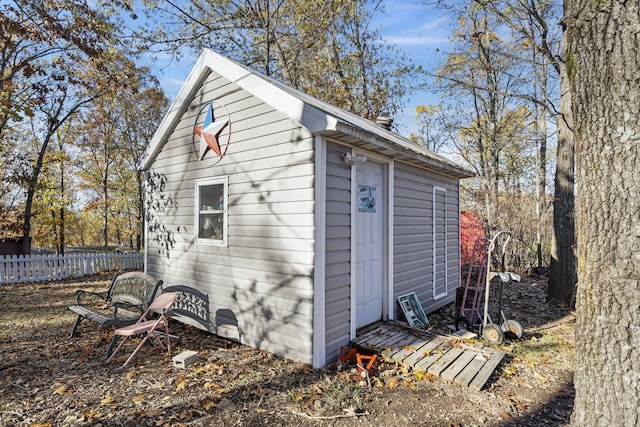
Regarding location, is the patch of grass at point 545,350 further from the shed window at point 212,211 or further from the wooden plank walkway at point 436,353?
the shed window at point 212,211

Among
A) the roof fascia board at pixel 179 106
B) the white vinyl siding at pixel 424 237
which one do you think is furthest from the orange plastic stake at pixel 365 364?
the roof fascia board at pixel 179 106

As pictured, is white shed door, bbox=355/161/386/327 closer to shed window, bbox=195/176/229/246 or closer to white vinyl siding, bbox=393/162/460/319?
white vinyl siding, bbox=393/162/460/319

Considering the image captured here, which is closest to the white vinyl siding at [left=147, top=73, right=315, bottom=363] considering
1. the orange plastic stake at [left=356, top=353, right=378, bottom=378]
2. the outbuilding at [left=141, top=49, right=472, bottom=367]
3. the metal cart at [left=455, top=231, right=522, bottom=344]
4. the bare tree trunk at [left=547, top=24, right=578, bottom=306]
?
the outbuilding at [left=141, top=49, right=472, bottom=367]

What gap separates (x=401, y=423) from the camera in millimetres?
3170

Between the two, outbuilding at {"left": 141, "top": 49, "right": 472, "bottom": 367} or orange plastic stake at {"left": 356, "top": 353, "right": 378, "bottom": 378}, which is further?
outbuilding at {"left": 141, "top": 49, "right": 472, "bottom": 367}

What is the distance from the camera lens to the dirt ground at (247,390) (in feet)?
10.6

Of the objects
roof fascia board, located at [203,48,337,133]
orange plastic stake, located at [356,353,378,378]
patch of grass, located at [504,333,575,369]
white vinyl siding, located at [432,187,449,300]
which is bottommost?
patch of grass, located at [504,333,575,369]

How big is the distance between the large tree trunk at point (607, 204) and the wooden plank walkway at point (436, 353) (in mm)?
1742

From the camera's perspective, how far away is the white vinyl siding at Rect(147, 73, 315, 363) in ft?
14.3

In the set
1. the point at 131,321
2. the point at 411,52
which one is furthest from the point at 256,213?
the point at 411,52

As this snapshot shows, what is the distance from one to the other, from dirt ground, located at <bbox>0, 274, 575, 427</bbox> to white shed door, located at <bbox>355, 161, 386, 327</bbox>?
1085 millimetres

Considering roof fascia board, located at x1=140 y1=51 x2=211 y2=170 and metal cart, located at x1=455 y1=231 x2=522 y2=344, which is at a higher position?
roof fascia board, located at x1=140 y1=51 x2=211 y2=170

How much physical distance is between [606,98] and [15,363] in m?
6.68

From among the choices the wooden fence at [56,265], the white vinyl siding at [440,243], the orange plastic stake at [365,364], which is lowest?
the orange plastic stake at [365,364]
